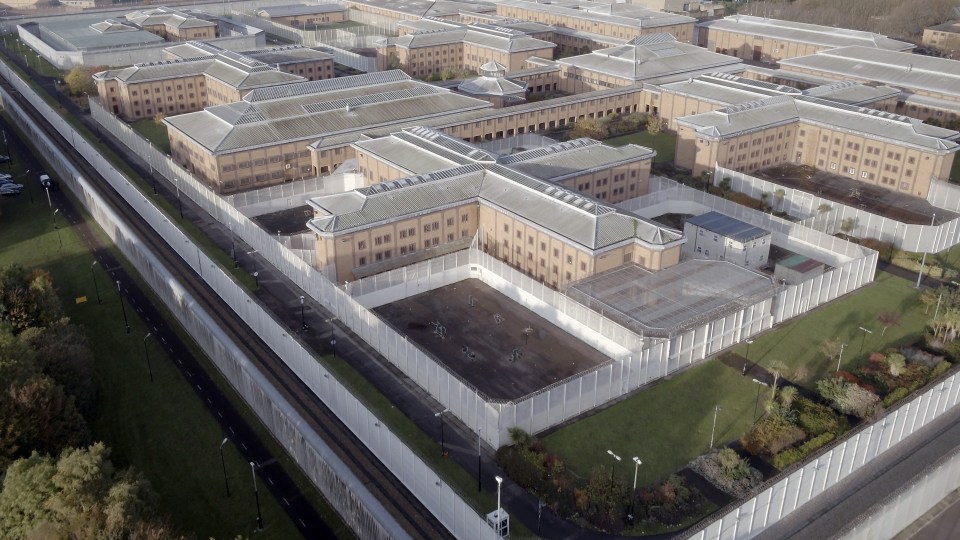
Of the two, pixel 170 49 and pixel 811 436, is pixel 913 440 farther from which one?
pixel 170 49

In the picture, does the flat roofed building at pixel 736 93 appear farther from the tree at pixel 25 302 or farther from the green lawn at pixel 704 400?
the tree at pixel 25 302

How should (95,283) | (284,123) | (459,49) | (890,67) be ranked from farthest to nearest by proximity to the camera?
A: 1. (459,49)
2. (890,67)
3. (284,123)
4. (95,283)

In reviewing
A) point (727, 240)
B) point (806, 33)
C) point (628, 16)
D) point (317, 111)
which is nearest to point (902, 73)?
point (806, 33)

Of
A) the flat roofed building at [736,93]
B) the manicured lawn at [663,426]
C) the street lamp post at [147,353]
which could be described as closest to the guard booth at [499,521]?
the manicured lawn at [663,426]

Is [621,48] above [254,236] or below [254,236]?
above

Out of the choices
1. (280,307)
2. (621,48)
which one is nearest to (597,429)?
(280,307)

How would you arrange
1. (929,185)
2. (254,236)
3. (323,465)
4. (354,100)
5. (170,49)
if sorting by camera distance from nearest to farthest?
(323,465) → (254,236) → (929,185) → (354,100) → (170,49)

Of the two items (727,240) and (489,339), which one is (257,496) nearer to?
(489,339)

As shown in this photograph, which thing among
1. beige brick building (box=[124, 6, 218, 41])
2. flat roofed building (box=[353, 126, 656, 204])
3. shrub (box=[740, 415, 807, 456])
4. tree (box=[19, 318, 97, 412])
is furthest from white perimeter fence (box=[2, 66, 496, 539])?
beige brick building (box=[124, 6, 218, 41])
